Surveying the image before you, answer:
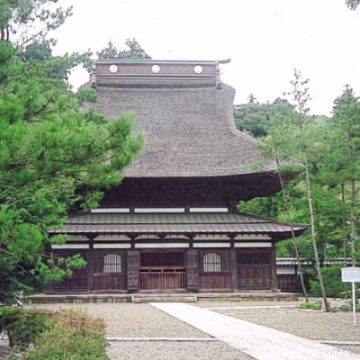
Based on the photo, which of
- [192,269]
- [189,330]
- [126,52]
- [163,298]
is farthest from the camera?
[126,52]

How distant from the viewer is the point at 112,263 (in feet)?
73.6

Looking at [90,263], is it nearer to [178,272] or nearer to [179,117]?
[178,272]

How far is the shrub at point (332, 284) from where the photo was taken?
23484 millimetres

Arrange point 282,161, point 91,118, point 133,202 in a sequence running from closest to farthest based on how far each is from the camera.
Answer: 1. point 91,118
2. point 282,161
3. point 133,202

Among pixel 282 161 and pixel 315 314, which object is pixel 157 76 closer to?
pixel 282 161

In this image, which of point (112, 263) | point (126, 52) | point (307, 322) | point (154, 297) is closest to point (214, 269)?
point (154, 297)

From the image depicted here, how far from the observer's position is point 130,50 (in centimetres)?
6094

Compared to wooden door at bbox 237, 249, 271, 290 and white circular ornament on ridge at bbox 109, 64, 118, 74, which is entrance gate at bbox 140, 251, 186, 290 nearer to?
wooden door at bbox 237, 249, 271, 290

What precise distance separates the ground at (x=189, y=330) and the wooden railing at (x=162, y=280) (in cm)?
392

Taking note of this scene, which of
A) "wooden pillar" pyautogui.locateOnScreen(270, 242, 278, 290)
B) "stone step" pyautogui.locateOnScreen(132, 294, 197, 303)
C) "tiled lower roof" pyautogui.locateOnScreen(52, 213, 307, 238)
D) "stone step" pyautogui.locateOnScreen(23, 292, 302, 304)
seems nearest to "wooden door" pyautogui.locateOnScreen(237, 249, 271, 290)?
"wooden pillar" pyautogui.locateOnScreen(270, 242, 278, 290)

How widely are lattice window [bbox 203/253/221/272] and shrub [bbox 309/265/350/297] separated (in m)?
3.83

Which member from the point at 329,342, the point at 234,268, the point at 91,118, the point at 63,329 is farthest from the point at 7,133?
the point at 234,268

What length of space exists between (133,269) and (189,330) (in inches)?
406

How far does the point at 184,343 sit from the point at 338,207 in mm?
13353
